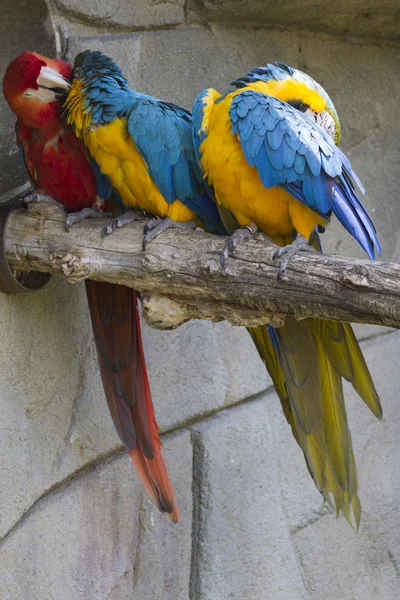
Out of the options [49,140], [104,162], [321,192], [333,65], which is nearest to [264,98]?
[321,192]

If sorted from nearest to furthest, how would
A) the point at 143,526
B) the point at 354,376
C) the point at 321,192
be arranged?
1. the point at 321,192
2. the point at 354,376
3. the point at 143,526

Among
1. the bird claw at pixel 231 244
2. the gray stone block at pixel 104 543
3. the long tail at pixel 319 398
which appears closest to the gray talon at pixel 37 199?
the bird claw at pixel 231 244

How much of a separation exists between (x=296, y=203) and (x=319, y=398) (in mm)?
426

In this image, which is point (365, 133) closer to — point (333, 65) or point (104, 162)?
point (333, 65)

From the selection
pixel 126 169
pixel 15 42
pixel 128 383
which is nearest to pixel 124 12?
pixel 15 42

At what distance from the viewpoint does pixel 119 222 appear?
5.75 feet

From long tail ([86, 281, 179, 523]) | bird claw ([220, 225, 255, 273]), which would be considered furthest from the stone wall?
bird claw ([220, 225, 255, 273])

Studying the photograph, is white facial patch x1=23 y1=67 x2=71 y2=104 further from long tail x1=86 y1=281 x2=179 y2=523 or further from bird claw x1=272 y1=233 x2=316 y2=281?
bird claw x1=272 y1=233 x2=316 y2=281

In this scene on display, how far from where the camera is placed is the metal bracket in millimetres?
1835

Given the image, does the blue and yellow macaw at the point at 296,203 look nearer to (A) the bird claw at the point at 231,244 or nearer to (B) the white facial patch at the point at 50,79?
(A) the bird claw at the point at 231,244

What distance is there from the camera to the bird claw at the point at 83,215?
5.86 feet

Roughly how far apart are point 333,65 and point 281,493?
1.23 m

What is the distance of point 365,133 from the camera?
8.14 feet

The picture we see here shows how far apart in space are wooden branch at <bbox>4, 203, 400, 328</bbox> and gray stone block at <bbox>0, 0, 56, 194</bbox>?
1.08 feet
